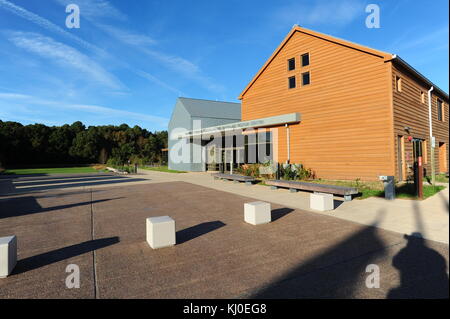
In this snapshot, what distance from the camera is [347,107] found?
13.3 m

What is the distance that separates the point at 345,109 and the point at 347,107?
138 mm

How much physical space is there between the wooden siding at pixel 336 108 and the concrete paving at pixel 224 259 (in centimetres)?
712

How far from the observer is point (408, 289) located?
3.05 m

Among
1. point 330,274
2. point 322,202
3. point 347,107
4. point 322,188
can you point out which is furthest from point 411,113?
point 330,274

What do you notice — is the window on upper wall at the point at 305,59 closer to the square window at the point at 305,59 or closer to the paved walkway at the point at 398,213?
the square window at the point at 305,59

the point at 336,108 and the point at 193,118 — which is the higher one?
the point at 193,118

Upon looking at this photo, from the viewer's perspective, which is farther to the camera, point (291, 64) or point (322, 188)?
point (291, 64)

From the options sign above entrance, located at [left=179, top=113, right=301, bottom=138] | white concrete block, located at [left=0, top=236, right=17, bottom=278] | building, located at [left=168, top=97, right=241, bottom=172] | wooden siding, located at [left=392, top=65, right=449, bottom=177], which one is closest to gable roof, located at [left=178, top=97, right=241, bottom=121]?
building, located at [left=168, top=97, right=241, bottom=172]

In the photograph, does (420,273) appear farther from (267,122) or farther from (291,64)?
(291,64)

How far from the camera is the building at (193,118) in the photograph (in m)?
27.7

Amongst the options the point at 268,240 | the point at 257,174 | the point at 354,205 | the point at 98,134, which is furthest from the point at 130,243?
the point at 98,134

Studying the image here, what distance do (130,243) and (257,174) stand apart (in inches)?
508

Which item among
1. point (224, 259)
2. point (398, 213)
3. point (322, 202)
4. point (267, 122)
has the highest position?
point (267, 122)
